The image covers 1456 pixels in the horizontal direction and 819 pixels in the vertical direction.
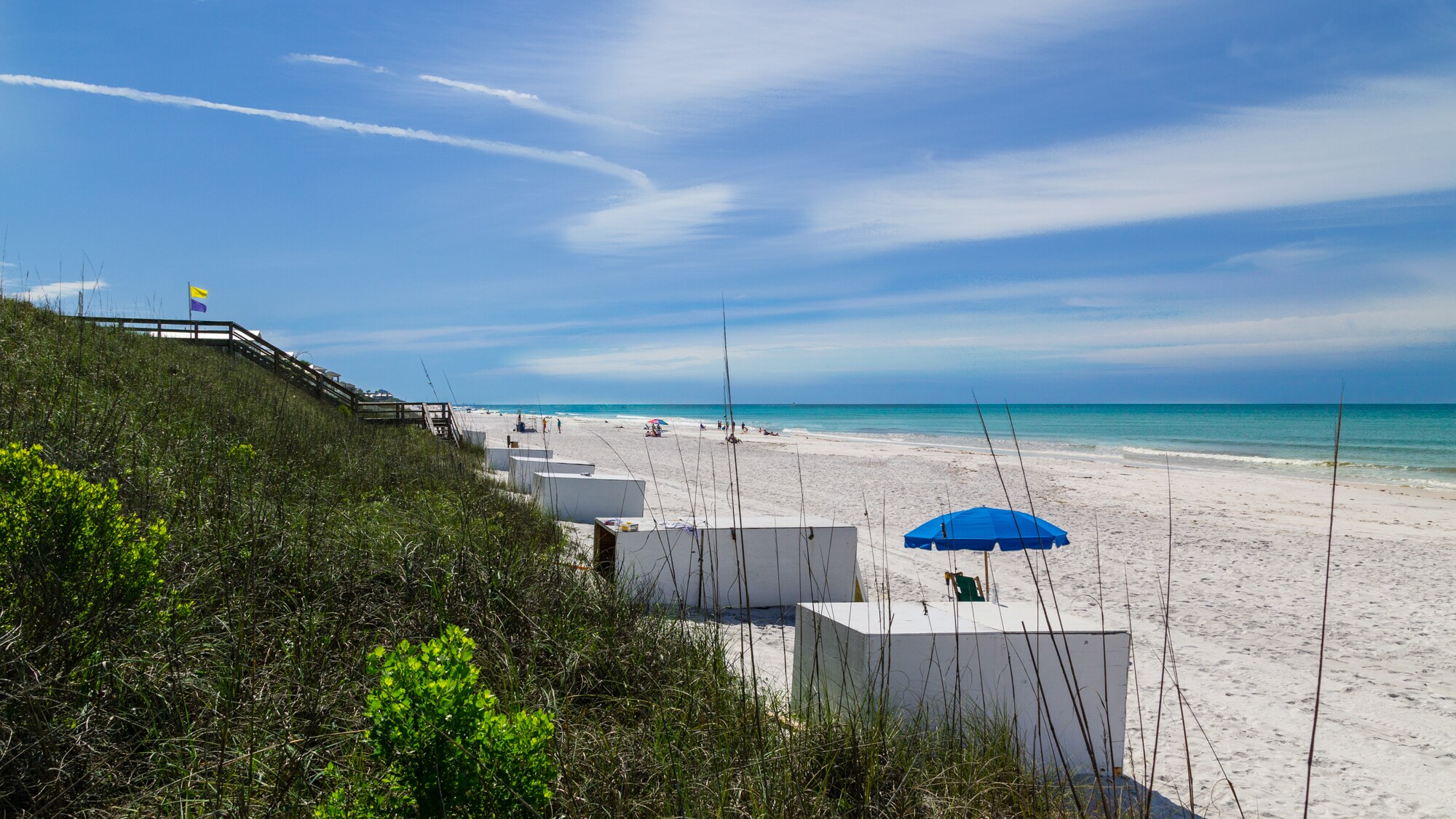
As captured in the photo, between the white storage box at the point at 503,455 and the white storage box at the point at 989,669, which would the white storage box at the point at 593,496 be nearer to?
the white storage box at the point at 503,455

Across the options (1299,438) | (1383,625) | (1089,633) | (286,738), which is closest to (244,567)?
(286,738)

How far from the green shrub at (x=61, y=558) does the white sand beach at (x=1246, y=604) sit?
2.84 m

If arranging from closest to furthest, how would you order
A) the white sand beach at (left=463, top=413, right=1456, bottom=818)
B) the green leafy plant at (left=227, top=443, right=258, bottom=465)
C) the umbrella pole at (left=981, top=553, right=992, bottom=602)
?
1. the white sand beach at (left=463, top=413, right=1456, bottom=818)
2. the green leafy plant at (left=227, top=443, right=258, bottom=465)
3. the umbrella pole at (left=981, top=553, right=992, bottom=602)

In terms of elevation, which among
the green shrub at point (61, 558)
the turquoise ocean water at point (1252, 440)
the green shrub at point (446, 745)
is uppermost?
the green shrub at point (61, 558)

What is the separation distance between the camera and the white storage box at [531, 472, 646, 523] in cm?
1071

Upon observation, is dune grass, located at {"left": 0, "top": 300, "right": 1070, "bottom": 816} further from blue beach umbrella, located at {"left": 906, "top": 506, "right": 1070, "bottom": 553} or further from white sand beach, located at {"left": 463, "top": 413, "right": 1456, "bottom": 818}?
blue beach umbrella, located at {"left": 906, "top": 506, "right": 1070, "bottom": 553}

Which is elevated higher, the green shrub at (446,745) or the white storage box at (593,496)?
the green shrub at (446,745)

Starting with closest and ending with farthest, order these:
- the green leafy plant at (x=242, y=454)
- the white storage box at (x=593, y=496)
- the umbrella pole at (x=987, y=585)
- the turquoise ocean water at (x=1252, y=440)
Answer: the green leafy plant at (x=242, y=454) → the umbrella pole at (x=987, y=585) → the white storage box at (x=593, y=496) → the turquoise ocean water at (x=1252, y=440)

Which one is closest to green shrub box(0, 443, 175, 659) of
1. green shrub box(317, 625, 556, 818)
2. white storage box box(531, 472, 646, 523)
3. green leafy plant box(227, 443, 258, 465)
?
green shrub box(317, 625, 556, 818)

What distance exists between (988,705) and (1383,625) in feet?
21.5

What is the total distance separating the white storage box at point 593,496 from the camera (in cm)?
1071

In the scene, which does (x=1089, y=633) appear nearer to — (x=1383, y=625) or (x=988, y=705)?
(x=988, y=705)

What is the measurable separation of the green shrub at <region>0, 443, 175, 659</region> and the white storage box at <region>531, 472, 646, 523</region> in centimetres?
763

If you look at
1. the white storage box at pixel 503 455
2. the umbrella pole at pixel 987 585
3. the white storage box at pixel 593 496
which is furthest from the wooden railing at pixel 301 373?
the umbrella pole at pixel 987 585
